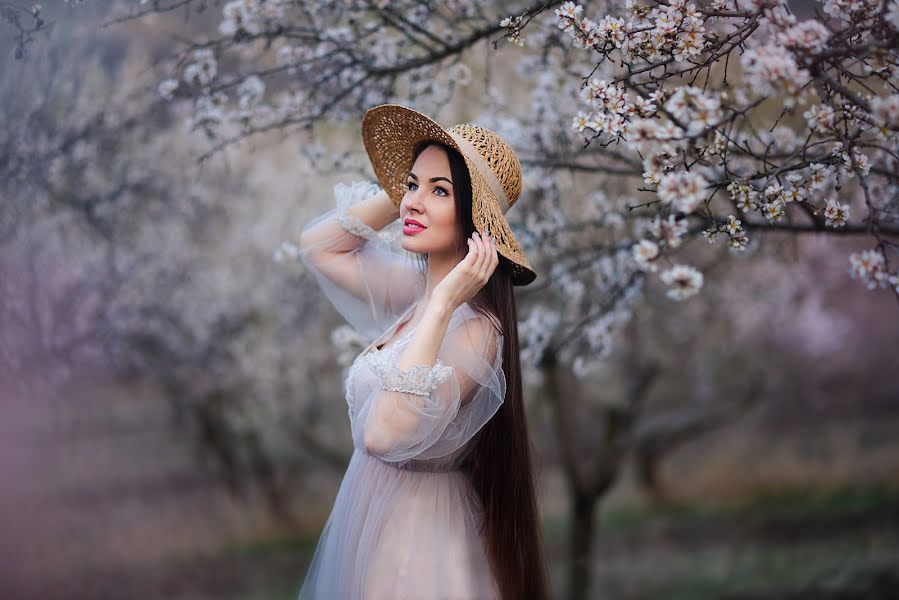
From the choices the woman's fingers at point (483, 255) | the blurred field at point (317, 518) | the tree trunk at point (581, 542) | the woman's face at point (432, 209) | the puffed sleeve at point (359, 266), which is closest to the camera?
the woman's fingers at point (483, 255)

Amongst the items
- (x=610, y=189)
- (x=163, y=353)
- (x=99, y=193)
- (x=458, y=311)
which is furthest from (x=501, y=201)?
(x=163, y=353)

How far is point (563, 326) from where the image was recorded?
4.81 m

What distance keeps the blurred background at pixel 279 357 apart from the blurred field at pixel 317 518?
4 cm

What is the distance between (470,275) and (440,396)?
338mm

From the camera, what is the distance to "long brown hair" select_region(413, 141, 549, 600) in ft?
8.30

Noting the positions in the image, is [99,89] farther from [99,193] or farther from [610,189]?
[610,189]

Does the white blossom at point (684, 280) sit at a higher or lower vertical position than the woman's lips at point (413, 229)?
lower

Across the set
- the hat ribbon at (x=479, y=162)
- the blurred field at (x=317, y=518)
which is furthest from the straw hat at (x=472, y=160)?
the blurred field at (x=317, y=518)

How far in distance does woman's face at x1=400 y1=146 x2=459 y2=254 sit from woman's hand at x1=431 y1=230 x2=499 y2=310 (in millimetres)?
146

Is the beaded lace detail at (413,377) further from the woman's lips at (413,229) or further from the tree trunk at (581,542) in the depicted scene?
the tree trunk at (581,542)

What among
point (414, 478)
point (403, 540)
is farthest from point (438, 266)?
point (403, 540)

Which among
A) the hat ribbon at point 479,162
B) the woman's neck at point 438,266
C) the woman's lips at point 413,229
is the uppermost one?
the hat ribbon at point 479,162

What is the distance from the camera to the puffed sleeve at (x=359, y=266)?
2.88 meters

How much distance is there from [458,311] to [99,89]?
164 inches
